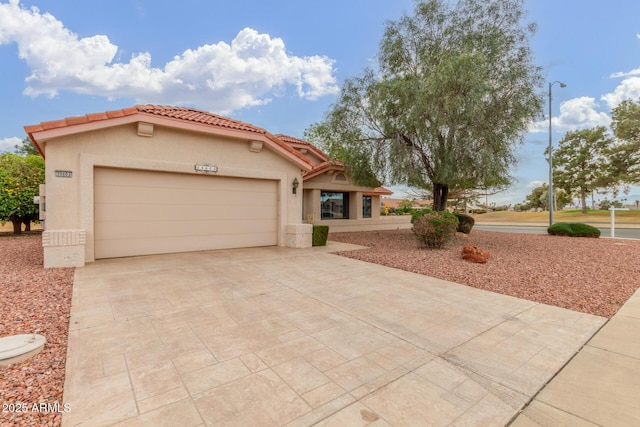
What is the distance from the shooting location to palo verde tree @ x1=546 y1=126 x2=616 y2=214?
34719 mm

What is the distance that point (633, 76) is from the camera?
18359 mm

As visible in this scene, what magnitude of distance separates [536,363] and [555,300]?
2955mm

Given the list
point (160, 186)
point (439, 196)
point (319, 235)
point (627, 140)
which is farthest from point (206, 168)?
point (627, 140)

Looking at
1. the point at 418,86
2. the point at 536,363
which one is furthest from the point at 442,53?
the point at 536,363

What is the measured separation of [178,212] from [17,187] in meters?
9.39

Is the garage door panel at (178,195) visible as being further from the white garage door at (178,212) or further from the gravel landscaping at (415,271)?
the gravel landscaping at (415,271)

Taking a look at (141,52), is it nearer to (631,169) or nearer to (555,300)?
(555,300)

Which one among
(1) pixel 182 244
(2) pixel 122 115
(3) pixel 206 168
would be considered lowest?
(1) pixel 182 244

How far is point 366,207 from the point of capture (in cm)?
2100

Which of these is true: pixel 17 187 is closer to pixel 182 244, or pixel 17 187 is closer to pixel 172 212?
pixel 172 212

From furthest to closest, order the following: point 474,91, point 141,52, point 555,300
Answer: point 141,52 < point 474,91 < point 555,300

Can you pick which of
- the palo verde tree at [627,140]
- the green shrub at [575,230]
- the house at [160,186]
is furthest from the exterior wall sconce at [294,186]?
the palo verde tree at [627,140]

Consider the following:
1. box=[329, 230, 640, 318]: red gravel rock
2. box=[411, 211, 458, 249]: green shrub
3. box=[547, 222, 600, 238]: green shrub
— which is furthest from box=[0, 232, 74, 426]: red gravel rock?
box=[547, 222, 600, 238]: green shrub

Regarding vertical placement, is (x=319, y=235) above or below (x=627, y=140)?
below
